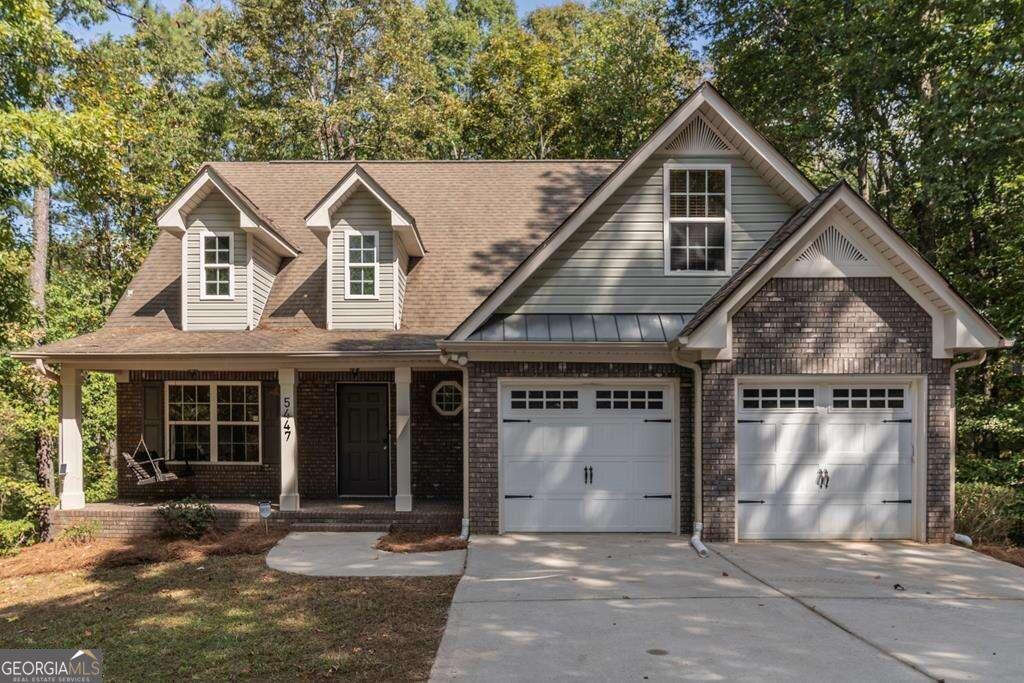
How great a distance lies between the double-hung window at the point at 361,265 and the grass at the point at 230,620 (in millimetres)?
5087

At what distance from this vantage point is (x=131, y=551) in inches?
392

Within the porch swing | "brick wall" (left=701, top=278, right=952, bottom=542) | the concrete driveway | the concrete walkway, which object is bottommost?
the concrete walkway

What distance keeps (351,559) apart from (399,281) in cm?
537

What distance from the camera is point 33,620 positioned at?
7.20m

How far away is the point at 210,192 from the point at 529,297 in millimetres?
6467

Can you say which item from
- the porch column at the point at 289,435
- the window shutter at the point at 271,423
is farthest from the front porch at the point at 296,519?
the window shutter at the point at 271,423

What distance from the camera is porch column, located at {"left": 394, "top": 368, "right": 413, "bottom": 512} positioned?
11016mm

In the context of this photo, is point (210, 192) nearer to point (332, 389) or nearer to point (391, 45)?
point (332, 389)

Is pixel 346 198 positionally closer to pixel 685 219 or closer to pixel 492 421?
pixel 492 421

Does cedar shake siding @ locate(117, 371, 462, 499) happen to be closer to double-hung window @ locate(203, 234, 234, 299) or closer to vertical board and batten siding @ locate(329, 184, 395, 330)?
vertical board and batten siding @ locate(329, 184, 395, 330)

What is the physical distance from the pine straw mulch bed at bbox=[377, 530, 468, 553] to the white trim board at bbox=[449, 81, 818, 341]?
350 centimetres

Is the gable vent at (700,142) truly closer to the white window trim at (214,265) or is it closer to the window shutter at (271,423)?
the white window trim at (214,265)

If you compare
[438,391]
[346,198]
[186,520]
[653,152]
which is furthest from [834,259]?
[186,520]

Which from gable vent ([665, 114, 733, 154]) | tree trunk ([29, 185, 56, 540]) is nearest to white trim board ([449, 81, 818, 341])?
gable vent ([665, 114, 733, 154])
